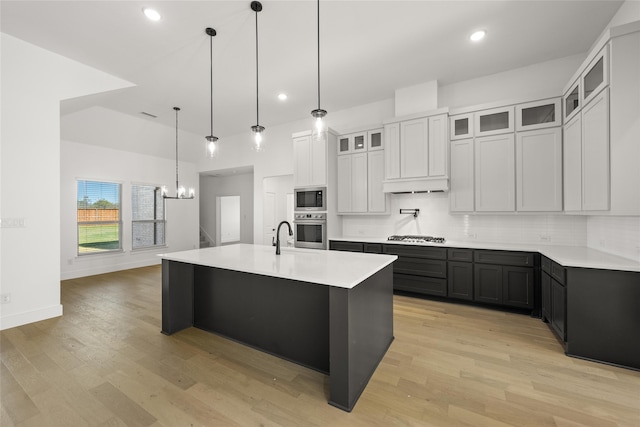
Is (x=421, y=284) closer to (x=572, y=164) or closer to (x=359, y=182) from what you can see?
(x=359, y=182)

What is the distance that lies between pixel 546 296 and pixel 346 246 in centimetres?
264

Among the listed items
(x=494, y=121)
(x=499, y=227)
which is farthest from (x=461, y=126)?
(x=499, y=227)

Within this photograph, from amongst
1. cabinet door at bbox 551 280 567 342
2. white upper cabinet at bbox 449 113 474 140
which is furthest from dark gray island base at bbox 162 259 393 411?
white upper cabinet at bbox 449 113 474 140

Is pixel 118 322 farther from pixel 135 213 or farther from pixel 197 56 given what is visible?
pixel 135 213

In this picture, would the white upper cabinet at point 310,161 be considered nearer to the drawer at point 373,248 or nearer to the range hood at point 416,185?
the range hood at point 416,185

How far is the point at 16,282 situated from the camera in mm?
3201

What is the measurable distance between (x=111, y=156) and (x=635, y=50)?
845 centimetres

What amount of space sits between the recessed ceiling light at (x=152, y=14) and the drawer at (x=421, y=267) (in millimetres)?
4252

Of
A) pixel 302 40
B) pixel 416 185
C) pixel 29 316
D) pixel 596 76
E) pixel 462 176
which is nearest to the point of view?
pixel 596 76

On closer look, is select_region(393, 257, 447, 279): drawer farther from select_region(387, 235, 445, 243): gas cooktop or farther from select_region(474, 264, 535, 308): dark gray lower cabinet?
select_region(474, 264, 535, 308): dark gray lower cabinet

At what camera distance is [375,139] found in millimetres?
4613

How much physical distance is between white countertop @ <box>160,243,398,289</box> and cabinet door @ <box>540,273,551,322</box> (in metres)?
1.88

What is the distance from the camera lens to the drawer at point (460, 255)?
3.66 metres

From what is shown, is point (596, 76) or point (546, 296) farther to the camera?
point (546, 296)
